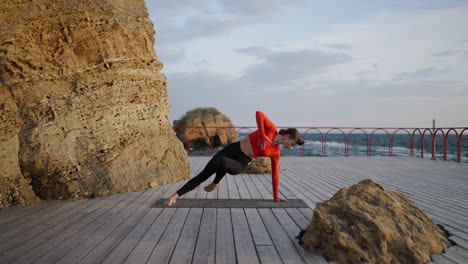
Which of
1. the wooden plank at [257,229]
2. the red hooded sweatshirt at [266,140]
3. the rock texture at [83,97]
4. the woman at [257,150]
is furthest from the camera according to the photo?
the rock texture at [83,97]

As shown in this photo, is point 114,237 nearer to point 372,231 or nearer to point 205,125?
point 372,231

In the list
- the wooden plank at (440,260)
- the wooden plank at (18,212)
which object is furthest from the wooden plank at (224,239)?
the wooden plank at (18,212)

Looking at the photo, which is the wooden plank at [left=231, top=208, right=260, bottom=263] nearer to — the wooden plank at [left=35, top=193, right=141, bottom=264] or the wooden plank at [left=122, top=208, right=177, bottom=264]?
the wooden plank at [left=122, top=208, right=177, bottom=264]

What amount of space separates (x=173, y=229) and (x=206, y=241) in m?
0.59

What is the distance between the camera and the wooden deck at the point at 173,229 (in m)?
3.19

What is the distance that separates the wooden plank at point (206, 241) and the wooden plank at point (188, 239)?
0.05 meters

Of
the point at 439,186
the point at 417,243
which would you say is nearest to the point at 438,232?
the point at 417,243

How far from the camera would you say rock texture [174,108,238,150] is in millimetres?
30562

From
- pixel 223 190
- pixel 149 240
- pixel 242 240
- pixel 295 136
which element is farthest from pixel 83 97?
pixel 242 240

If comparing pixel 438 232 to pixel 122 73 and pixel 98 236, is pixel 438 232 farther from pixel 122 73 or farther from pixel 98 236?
pixel 122 73

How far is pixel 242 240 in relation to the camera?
11.8ft

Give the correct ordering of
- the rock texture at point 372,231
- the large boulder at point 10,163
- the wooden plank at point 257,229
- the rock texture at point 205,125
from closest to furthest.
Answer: the rock texture at point 372,231, the wooden plank at point 257,229, the large boulder at point 10,163, the rock texture at point 205,125

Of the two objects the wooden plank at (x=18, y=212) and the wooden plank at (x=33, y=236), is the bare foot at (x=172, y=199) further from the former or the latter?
the wooden plank at (x=18, y=212)

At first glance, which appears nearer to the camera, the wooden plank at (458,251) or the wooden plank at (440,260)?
the wooden plank at (440,260)
